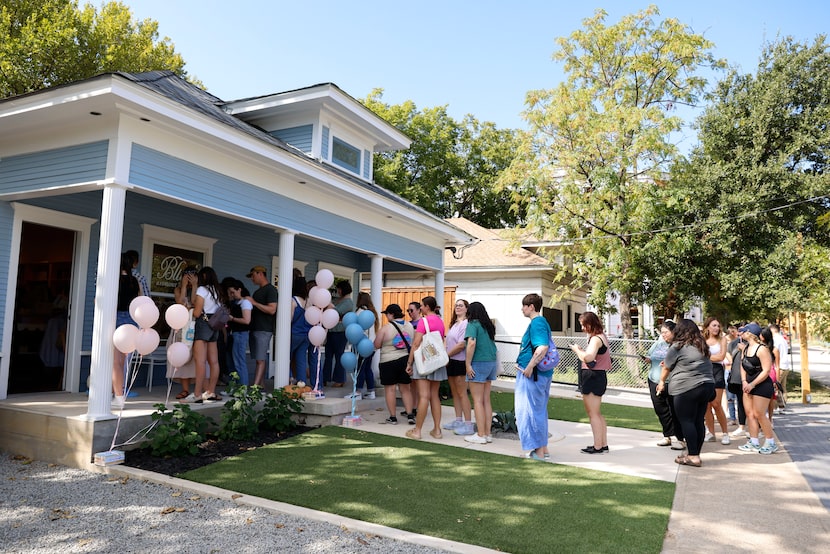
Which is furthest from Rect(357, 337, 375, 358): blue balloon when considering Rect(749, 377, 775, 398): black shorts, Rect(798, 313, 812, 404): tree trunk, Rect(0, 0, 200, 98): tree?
Rect(0, 0, 200, 98): tree

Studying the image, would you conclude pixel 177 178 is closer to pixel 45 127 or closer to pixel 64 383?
pixel 45 127

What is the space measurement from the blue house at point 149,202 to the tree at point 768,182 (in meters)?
10.6

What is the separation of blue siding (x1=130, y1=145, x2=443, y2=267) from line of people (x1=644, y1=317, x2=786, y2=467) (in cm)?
546

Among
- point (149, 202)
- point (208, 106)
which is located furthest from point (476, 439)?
point (208, 106)

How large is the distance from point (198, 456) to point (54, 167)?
3711 mm

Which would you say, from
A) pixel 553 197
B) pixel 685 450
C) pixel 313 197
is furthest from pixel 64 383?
pixel 553 197

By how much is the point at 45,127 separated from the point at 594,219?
15.2 metres

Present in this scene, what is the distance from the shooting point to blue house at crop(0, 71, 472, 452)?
585 cm

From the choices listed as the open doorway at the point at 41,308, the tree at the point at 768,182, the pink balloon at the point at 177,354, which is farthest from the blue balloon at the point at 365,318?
the tree at the point at 768,182

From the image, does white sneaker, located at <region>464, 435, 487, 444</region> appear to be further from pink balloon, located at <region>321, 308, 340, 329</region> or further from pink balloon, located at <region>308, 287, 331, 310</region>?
pink balloon, located at <region>308, 287, 331, 310</region>

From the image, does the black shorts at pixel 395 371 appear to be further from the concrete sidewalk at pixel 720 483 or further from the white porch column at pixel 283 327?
the white porch column at pixel 283 327

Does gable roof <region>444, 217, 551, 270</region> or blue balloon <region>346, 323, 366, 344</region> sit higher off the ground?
gable roof <region>444, 217, 551, 270</region>

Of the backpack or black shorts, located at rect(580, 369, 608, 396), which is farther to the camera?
black shorts, located at rect(580, 369, 608, 396)

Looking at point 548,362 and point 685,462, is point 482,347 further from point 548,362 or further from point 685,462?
point 685,462
